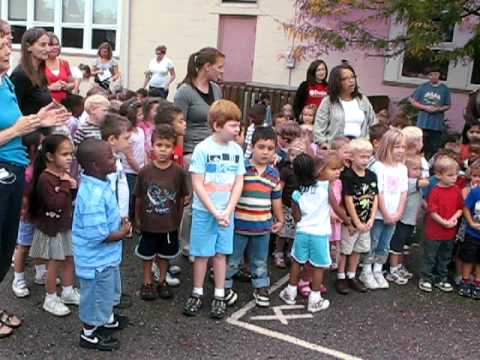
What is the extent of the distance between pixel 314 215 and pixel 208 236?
880 millimetres

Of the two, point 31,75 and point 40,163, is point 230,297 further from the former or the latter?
point 31,75

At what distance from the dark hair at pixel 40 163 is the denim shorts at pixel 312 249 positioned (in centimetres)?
196

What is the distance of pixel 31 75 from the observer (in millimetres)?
4316

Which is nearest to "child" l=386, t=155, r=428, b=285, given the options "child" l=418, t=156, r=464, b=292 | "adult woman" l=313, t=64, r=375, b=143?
"child" l=418, t=156, r=464, b=292

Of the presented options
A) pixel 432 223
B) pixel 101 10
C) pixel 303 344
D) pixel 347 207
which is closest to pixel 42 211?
pixel 303 344

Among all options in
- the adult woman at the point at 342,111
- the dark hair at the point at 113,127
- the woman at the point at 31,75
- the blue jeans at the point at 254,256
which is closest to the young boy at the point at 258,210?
the blue jeans at the point at 254,256

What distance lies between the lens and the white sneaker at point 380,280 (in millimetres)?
5031

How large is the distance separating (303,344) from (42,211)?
6.84ft

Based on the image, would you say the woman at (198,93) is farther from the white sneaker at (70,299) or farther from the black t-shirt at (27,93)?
the white sneaker at (70,299)

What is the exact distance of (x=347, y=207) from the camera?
15.5 ft

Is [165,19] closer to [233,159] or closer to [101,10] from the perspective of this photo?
[101,10]

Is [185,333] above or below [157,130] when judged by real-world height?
below

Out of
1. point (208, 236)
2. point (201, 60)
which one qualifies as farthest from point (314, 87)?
point (208, 236)

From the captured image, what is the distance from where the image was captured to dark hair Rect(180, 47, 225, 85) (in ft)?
15.6
